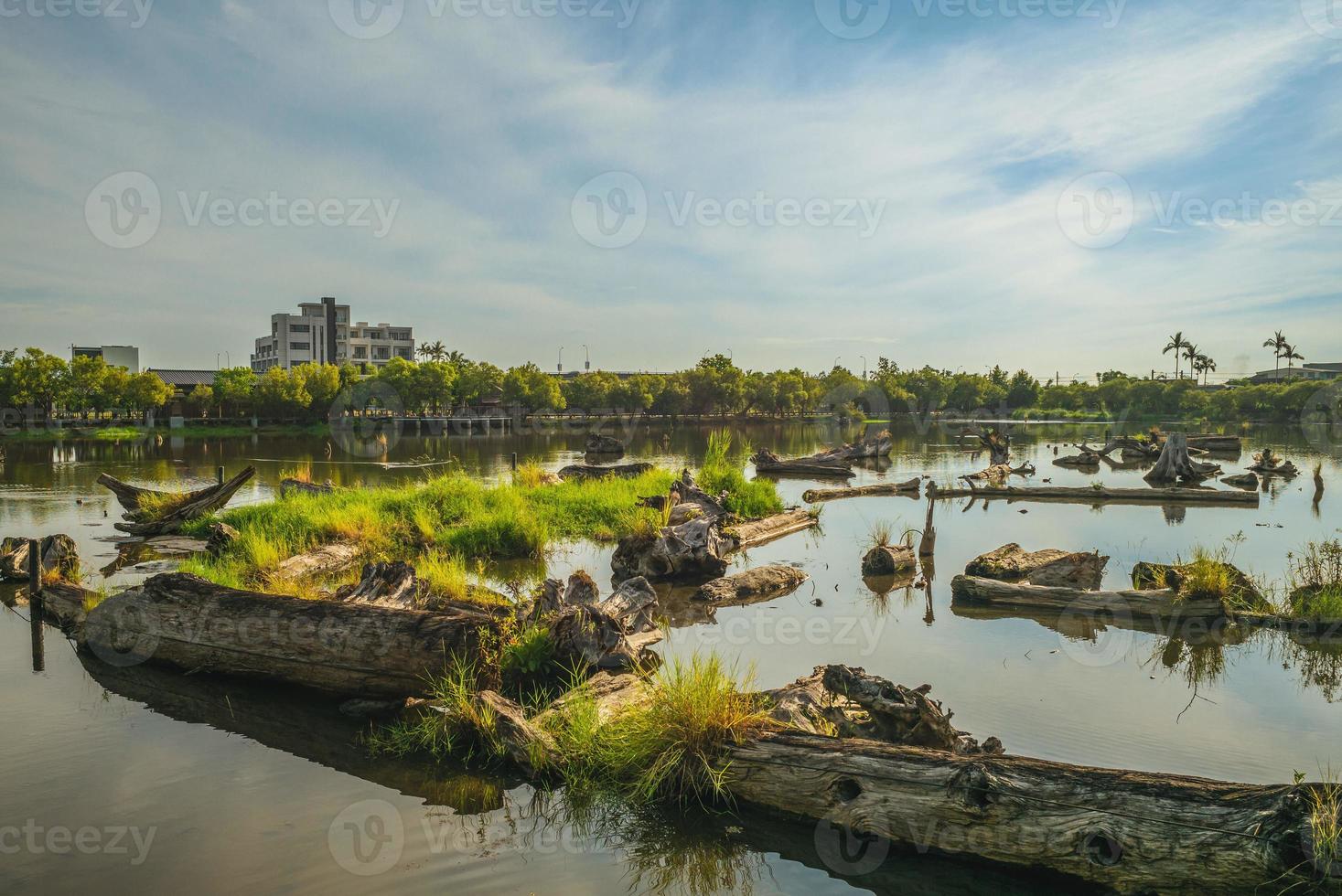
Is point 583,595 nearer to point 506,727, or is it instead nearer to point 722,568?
point 506,727

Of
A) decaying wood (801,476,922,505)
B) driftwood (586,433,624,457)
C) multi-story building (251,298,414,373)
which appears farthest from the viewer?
multi-story building (251,298,414,373)

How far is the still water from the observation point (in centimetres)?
500

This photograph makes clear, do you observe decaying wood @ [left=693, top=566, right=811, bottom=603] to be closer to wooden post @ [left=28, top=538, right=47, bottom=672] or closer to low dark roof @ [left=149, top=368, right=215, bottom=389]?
wooden post @ [left=28, top=538, right=47, bottom=672]

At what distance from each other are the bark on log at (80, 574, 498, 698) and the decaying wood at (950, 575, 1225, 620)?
7639 millimetres

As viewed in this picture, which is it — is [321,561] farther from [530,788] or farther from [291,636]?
[530,788]

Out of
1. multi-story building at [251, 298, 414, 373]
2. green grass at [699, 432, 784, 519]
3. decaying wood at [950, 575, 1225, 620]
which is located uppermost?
multi-story building at [251, 298, 414, 373]

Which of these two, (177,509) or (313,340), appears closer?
(177,509)

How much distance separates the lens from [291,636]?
7723 mm

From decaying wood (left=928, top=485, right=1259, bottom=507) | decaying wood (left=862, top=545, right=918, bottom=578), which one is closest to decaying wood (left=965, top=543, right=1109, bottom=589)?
decaying wood (left=862, top=545, right=918, bottom=578)

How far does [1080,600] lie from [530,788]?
8.94 metres

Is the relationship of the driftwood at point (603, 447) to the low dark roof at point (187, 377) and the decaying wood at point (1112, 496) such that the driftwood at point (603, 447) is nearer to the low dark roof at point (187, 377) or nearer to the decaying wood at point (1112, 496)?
the decaying wood at point (1112, 496)

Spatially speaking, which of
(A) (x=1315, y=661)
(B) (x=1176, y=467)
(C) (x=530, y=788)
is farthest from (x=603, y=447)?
(C) (x=530, y=788)

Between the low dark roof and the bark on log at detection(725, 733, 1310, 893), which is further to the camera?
the low dark roof

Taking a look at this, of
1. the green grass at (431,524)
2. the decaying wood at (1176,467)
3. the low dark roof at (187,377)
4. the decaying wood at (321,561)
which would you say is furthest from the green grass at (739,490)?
the low dark roof at (187,377)
